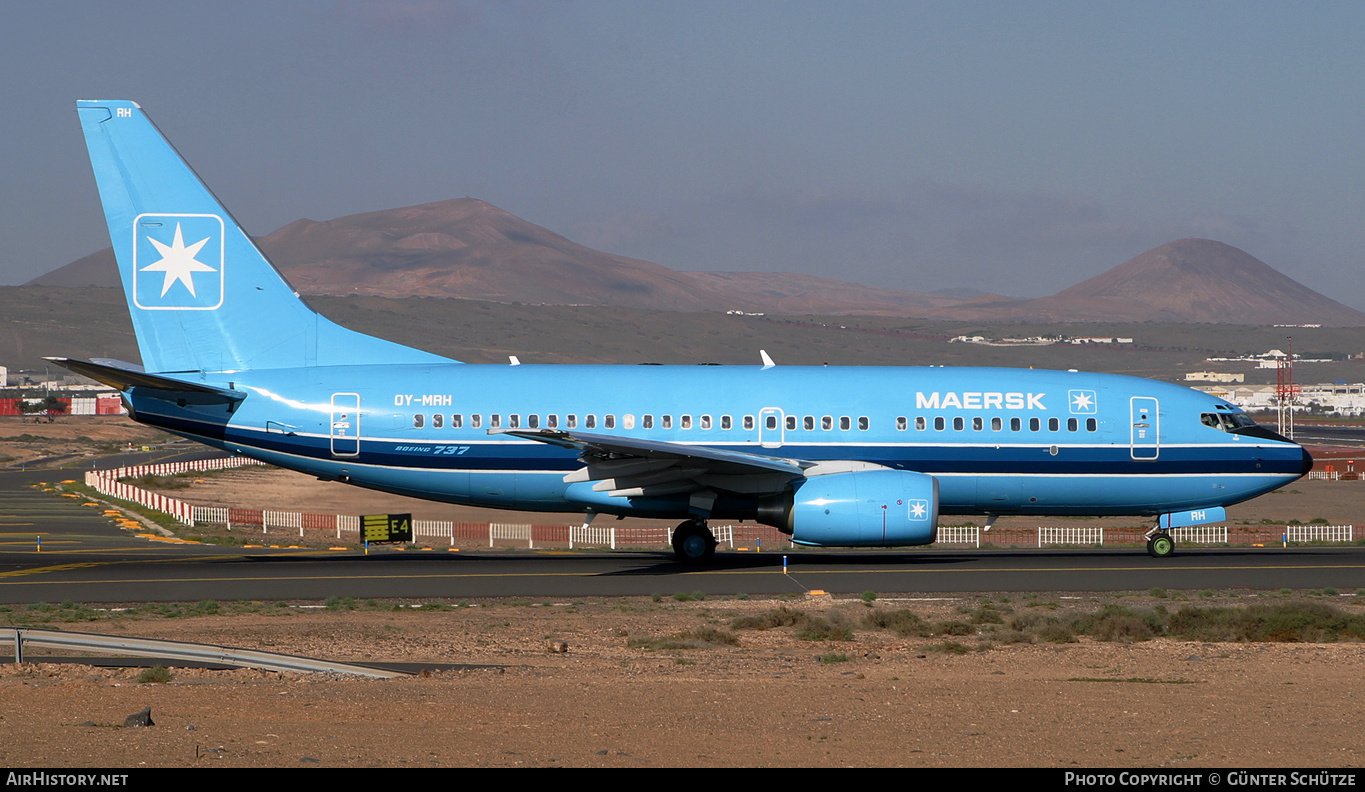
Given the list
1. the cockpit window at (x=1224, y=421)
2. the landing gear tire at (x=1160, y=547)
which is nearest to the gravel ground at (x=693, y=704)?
the landing gear tire at (x=1160, y=547)

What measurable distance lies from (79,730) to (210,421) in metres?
18.4

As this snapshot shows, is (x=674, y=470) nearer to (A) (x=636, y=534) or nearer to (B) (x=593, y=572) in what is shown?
(B) (x=593, y=572)

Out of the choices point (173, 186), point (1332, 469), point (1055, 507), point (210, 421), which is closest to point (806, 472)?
point (1055, 507)

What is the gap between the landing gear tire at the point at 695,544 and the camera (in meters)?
28.0

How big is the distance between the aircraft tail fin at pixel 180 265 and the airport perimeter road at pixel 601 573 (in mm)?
4861

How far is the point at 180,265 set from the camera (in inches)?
1111

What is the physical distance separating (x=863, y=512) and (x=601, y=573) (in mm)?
5624

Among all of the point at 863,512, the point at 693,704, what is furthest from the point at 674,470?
the point at 693,704

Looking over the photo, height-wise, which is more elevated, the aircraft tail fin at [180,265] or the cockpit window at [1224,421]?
the aircraft tail fin at [180,265]

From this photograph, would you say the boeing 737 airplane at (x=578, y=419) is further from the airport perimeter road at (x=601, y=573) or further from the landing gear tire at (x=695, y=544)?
the airport perimeter road at (x=601, y=573)

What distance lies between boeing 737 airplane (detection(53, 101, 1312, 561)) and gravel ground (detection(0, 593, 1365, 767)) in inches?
352

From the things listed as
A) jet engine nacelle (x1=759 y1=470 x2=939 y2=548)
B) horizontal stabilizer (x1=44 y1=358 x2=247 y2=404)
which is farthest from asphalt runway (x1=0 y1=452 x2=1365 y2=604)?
horizontal stabilizer (x1=44 y1=358 x2=247 y2=404)

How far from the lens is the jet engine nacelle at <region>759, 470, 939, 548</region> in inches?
1005
